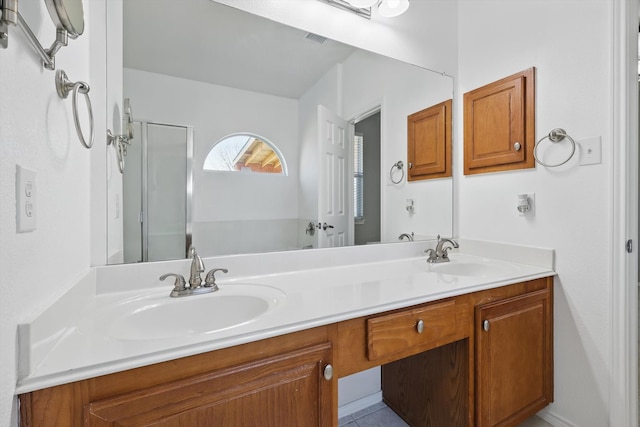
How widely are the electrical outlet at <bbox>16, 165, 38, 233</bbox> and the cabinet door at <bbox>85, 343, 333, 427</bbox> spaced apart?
→ 38 cm

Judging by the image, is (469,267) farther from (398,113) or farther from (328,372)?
(328,372)

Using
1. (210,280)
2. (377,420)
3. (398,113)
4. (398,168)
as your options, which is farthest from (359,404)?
(398,113)

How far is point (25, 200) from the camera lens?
560 millimetres

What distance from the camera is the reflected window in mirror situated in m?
1.65

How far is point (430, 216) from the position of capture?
1.89 m

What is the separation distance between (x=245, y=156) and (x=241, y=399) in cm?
98

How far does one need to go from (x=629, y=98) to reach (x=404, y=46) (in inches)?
42.4

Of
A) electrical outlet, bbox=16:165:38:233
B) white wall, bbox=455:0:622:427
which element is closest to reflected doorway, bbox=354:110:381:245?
white wall, bbox=455:0:622:427

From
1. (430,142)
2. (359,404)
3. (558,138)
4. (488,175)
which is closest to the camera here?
(558,138)

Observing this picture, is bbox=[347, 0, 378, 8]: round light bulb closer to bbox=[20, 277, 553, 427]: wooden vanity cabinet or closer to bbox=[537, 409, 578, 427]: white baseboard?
bbox=[20, 277, 553, 427]: wooden vanity cabinet

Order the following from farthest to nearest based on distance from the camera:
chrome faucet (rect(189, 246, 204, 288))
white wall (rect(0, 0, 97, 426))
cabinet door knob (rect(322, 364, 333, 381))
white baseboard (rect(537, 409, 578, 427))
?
white baseboard (rect(537, 409, 578, 427)), chrome faucet (rect(189, 246, 204, 288)), cabinet door knob (rect(322, 364, 333, 381)), white wall (rect(0, 0, 97, 426))

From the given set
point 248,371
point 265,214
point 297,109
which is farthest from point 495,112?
point 248,371

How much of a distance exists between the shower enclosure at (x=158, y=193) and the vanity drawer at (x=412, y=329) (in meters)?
0.82

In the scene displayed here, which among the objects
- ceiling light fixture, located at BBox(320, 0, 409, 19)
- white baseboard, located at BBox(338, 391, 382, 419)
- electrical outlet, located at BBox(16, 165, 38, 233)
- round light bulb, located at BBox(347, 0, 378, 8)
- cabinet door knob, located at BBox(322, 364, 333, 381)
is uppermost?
ceiling light fixture, located at BBox(320, 0, 409, 19)
